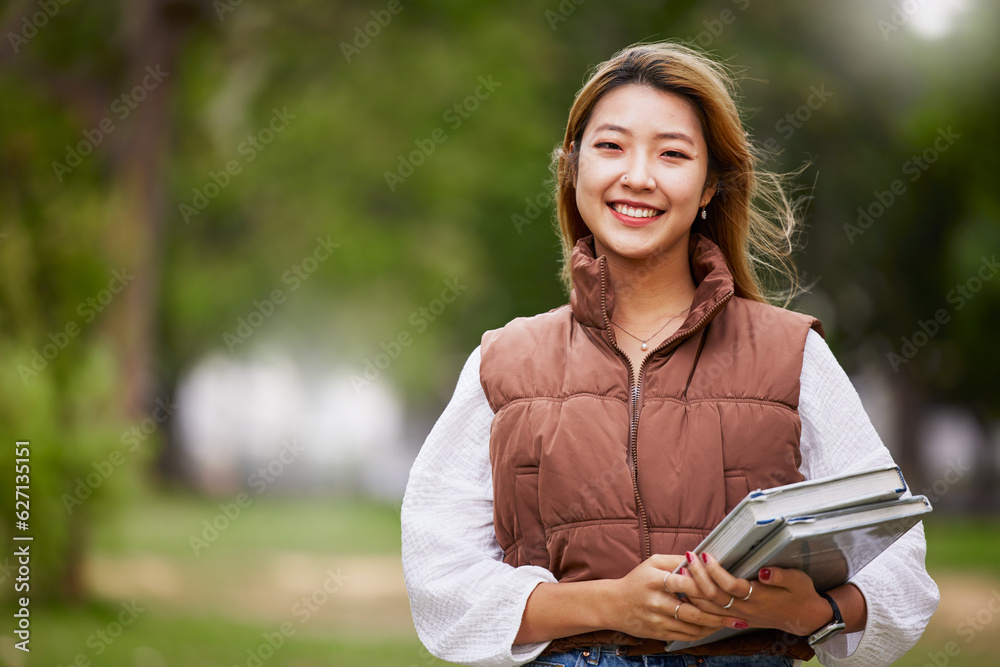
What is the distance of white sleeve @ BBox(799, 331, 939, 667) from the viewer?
1.80 meters

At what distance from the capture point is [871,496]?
151 centimetres

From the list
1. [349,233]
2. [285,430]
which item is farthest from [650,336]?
[285,430]

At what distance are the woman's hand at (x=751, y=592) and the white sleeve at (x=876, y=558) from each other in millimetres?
185

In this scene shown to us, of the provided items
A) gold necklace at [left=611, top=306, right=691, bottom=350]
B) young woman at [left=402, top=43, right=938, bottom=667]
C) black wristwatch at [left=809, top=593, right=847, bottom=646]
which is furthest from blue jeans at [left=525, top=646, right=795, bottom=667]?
gold necklace at [left=611, top=306, right=691, bottom=350]

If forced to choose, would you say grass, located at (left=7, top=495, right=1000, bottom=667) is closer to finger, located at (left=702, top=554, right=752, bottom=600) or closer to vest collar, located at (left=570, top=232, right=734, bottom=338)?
vest collar, located at (left=570, top=232, right=734, bottom=338)

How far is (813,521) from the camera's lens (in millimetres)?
1470

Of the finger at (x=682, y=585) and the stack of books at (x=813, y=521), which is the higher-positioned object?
the stack of books at (x=813, y=521)

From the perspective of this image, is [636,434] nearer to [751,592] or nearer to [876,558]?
[751,592]

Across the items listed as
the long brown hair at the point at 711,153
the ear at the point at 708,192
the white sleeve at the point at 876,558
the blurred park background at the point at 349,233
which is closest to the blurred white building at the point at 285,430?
the blurred park background at the point at 349,233

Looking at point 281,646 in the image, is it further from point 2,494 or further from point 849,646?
point 849,646

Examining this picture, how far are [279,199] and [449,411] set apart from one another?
16.1m

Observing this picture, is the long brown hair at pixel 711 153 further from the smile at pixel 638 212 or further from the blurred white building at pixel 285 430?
the blurred white building at pixel 285 430

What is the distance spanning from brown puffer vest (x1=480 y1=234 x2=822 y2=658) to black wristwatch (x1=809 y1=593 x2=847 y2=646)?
0.07 meters

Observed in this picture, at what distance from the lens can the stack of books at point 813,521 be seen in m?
1.47
